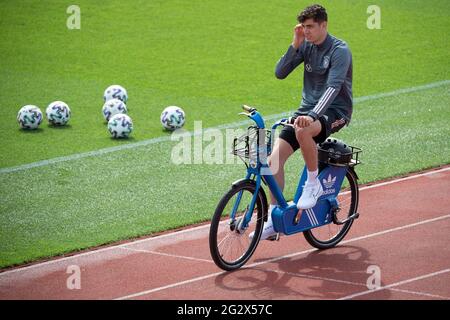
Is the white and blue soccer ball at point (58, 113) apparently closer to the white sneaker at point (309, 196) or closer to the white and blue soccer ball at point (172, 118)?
the white and blue soccer ball at point (172, 118)

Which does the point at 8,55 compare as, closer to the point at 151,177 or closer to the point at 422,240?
the point at 151,177

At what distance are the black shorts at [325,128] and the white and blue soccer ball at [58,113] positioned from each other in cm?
649

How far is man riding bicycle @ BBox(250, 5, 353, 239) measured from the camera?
30.1 feet

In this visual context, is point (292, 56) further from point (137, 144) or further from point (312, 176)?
point (137, 144)

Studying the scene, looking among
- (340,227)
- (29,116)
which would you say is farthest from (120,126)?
(340,227)

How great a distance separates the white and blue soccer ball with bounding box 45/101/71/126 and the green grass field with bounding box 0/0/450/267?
0.54ft

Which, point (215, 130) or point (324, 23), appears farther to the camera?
point (215, 130)

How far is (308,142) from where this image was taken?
9156mm

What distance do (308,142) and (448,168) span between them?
14.2ft

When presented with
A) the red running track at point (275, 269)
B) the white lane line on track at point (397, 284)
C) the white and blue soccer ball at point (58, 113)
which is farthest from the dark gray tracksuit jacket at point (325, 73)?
the white and blue soccer ball at point (58, 113)

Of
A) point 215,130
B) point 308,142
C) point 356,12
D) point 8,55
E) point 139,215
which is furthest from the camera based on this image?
point 356,12

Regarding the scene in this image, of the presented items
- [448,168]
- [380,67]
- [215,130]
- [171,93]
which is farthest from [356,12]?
[448,168]

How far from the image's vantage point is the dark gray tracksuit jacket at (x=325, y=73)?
9148 millimetres

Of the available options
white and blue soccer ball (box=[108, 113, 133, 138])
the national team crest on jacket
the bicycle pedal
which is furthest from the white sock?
white and blue soccer ball (box=[108, 113, 133, 138])
